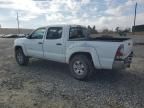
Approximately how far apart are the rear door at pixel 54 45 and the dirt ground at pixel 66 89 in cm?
71

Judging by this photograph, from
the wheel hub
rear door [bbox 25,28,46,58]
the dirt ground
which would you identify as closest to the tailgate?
the dirt ground

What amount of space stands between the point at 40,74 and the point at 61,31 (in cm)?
189

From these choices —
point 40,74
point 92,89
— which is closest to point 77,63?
point 92,89

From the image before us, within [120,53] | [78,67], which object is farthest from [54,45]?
[120,53]

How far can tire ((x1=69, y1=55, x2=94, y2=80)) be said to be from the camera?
22.1 ft

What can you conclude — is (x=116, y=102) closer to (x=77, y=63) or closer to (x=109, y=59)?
(x=109, y=59)

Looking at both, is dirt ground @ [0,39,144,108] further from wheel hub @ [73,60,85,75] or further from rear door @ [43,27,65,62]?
rear door @ [43,27,65,62]

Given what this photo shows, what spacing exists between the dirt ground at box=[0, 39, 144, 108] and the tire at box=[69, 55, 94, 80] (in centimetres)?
21

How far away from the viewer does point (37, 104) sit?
502 cm

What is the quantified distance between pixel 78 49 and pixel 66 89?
150 cm

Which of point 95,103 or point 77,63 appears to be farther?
point 77,63

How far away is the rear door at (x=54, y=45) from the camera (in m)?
7.56

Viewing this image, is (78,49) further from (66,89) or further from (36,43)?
(36,43)

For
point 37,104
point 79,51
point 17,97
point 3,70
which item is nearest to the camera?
point 37,104
